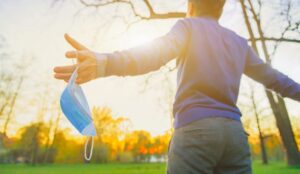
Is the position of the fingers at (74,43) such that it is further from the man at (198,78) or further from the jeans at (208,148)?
the jeans at (208,148)

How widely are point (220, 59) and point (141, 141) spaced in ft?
238

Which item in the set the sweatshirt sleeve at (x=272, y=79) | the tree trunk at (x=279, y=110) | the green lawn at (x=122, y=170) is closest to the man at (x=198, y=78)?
the sweatshirt sleeve at (x=272, y=79)

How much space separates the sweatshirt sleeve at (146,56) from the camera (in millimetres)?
1240

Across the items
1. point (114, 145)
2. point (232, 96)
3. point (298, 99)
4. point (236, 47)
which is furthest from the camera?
point (114, 145)

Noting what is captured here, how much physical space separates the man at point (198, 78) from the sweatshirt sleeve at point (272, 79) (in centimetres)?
31

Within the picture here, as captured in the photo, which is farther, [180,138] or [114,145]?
[114,145]

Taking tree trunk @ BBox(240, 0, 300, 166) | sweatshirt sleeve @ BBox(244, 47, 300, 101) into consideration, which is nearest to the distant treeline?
tree trunk @ BBox(240, 0, 300, 166)

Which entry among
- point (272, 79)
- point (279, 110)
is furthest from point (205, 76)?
point (279, 110)

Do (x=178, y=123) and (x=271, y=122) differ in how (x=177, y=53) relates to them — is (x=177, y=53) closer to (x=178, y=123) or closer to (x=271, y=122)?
(x=178, y=123)

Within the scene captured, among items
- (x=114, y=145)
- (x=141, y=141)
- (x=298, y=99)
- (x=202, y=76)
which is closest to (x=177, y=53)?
(x=202, y=76)

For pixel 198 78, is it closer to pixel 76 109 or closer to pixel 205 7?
pixel 205 7

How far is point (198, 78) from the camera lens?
1.49 meters

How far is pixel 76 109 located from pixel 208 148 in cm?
62

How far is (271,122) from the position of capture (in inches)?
1416
